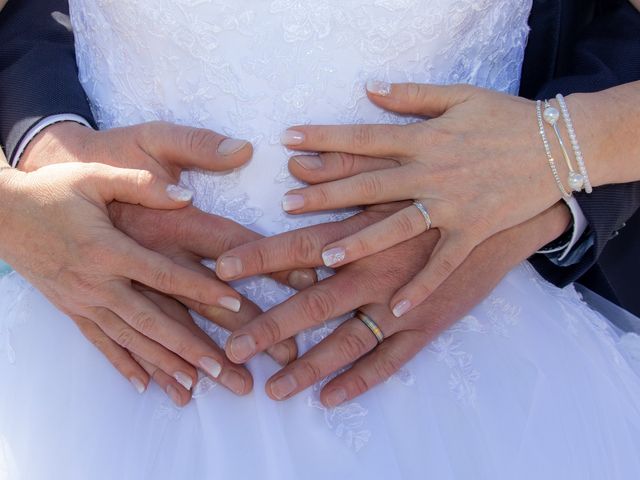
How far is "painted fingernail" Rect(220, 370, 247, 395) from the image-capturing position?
3.68ft

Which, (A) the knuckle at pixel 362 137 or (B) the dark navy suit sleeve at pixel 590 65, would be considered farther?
(B) the dark navy suit sleeve at pixel 590 65

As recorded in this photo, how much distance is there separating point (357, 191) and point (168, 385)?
44 cm

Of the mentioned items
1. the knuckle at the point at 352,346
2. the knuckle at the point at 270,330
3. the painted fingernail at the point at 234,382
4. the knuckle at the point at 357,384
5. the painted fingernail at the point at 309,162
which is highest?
the painted fingernail at the point at 309,162

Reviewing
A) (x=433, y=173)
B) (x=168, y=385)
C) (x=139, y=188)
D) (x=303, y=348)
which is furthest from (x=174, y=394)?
(x=433, y=173)

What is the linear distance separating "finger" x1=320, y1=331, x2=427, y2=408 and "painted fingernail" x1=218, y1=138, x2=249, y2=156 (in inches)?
15.8

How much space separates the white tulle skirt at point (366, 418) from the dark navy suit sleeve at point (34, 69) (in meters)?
0.37

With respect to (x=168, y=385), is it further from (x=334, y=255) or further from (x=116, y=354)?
(x=334, y=255)

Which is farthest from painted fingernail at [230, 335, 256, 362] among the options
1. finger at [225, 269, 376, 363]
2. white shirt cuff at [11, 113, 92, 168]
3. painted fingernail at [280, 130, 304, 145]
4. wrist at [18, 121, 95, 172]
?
white shirt cuff at [11, 113, 92, 168]

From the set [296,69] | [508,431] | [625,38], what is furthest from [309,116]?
[625,38]

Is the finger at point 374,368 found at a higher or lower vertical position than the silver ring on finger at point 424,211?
lower

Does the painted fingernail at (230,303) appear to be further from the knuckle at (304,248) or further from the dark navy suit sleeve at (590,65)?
the dark navy suit sleeve at (590,65)

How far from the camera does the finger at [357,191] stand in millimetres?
1166

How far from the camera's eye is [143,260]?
3.76 feet

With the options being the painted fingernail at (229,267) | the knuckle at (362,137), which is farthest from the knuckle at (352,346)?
the knuckle at (362,137)
